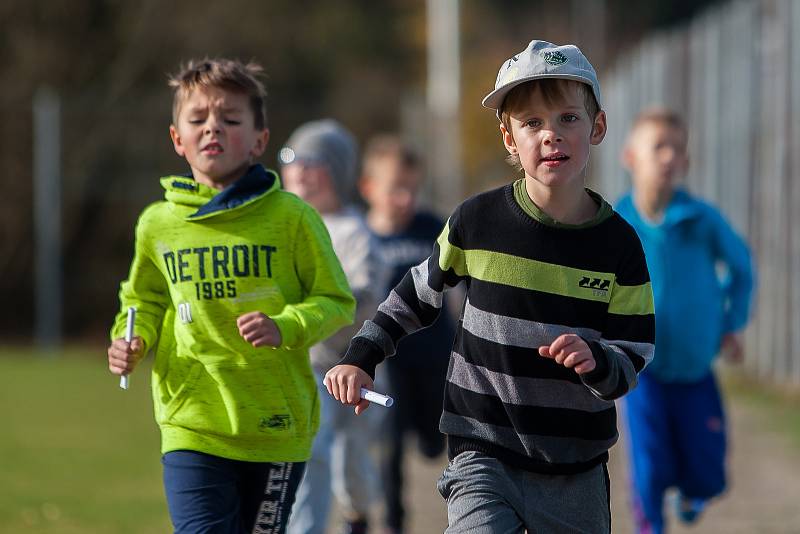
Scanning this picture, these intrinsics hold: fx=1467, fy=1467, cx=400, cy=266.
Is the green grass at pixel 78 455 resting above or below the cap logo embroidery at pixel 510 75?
below

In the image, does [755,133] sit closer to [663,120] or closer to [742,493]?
[742,493]

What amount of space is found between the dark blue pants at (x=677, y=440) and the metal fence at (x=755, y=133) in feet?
18.6

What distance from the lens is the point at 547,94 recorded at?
4070 mm

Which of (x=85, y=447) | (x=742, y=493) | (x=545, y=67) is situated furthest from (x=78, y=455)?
(x=545, y=67)

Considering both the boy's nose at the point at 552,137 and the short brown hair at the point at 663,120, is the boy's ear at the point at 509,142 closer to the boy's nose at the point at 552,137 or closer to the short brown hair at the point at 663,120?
the boy's nose at the point at 552,137

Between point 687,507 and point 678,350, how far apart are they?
795 millimetres

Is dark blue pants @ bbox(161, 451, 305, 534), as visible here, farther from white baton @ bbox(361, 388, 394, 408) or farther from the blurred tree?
the blurred tree

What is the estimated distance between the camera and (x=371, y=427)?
283 inches

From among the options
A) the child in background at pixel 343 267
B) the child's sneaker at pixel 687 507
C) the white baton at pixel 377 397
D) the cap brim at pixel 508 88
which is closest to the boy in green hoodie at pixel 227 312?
the white baton at pixel 377 397

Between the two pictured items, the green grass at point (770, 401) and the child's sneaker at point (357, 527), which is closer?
the child's sneaker at point (357, 527)

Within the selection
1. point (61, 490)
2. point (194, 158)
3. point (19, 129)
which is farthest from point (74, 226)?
point (194, 158)

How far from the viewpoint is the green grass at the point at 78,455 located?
7996 mm

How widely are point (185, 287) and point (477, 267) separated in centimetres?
110

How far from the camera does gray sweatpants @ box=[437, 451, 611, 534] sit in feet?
13.5
